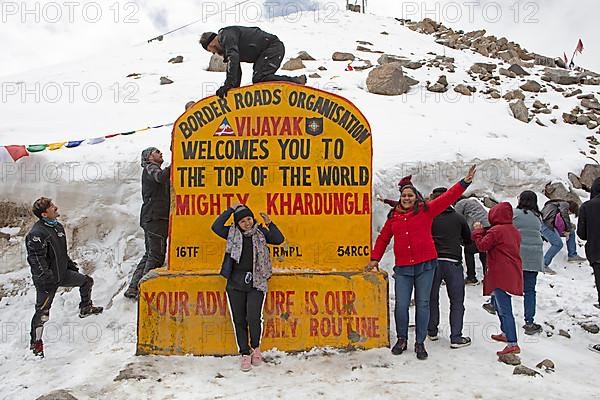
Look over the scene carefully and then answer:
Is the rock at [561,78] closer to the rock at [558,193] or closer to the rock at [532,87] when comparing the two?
the rock at [532,87]

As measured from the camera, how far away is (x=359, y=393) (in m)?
4.87

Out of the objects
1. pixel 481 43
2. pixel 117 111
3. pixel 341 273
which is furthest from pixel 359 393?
pixel 481 43

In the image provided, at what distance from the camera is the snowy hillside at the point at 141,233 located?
203 inches

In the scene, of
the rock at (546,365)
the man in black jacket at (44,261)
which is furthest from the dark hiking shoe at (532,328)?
the man in black jacket at (44,261)

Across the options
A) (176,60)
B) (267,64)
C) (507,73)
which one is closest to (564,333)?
(267,64)

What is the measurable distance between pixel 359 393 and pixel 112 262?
5.12 m

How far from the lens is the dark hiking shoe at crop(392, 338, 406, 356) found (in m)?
5.82

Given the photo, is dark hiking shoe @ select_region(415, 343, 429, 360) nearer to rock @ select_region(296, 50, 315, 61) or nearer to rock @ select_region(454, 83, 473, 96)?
rock @ select_region(454, 83, 473, 96)

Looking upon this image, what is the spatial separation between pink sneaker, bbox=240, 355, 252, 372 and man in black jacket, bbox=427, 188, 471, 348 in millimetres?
2259

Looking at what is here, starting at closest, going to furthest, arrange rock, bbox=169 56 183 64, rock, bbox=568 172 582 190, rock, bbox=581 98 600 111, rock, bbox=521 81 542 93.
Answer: rock, bbox=568 172 582 190 < rock, bbox=581 98 600 111 < rock, bbox=521 81 542 93 < rock, bbox=169 56 183 64

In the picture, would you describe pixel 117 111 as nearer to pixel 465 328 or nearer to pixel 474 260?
pixel 474 260

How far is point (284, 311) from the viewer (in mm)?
6039

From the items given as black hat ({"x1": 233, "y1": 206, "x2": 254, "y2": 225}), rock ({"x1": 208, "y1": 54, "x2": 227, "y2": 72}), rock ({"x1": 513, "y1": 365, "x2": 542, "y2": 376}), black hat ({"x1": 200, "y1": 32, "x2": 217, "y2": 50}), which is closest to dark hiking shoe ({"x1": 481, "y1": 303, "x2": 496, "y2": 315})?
rock ({"x1": 513, "y1": 365, "x2": 542, "y2": 376})

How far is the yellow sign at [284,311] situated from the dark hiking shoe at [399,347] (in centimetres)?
17
